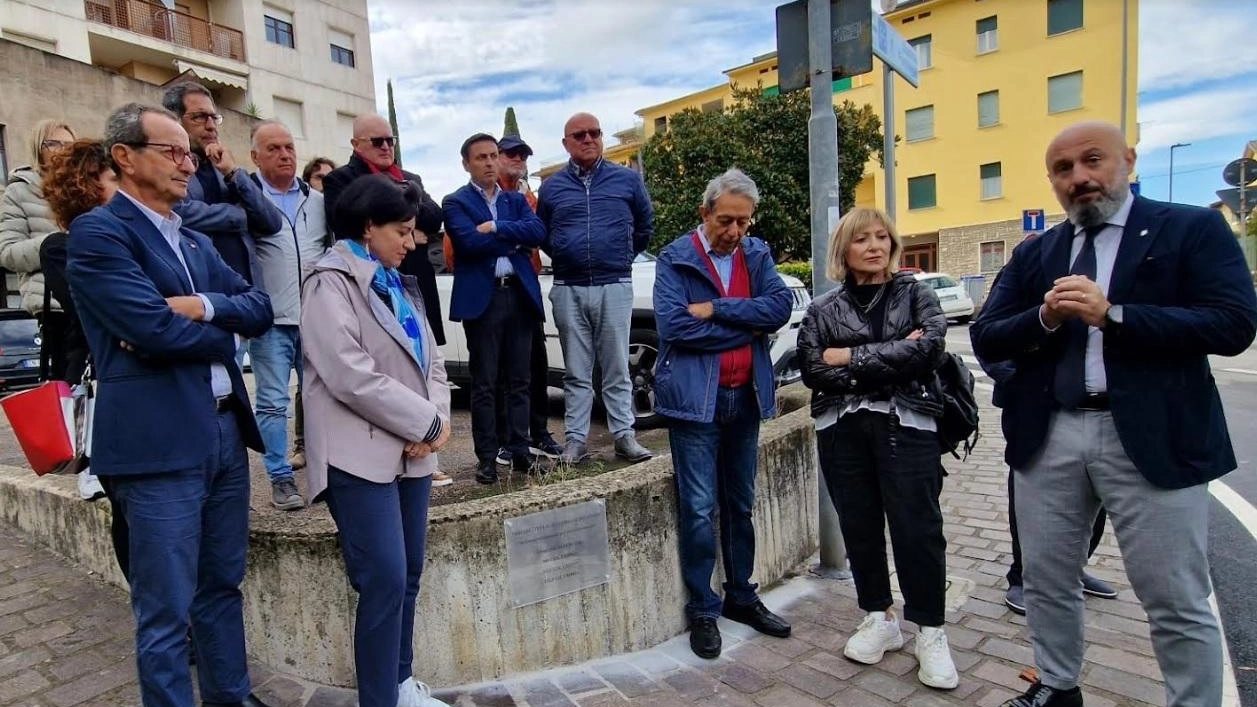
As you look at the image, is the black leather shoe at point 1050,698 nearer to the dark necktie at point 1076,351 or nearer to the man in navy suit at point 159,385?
the dark necktie at point 1076,351

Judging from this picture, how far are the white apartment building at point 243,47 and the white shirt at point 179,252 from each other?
19.8 m

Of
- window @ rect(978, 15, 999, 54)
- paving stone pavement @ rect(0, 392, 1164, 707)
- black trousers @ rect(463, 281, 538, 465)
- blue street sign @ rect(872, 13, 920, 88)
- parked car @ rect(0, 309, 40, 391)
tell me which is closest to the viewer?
paving stone pavement @ rect(0, 392, 1164, 707)

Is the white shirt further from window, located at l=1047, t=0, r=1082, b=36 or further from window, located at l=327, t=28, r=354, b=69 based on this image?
window, located at l=1047, t=0, r=1082, b=36

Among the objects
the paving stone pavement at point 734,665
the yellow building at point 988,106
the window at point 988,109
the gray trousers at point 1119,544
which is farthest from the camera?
the window at point 988,109

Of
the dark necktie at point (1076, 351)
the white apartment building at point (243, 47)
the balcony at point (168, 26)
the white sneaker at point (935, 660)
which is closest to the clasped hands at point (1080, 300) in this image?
the dark necktie at point (1076, 351)

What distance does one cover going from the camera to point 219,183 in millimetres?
3400

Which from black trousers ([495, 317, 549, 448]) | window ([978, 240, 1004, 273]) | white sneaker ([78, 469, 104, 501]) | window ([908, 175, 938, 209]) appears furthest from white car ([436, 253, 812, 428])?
window ([908, 175, 938, 209])

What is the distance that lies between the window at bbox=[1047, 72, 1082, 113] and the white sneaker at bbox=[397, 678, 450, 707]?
32523 mm

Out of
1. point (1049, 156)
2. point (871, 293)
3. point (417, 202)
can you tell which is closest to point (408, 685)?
point (417, 202)

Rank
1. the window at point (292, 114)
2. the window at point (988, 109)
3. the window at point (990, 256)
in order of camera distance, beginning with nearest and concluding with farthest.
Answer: the window at point (292, 114)
the window at point (990, 256)
the window at point (988, 109)

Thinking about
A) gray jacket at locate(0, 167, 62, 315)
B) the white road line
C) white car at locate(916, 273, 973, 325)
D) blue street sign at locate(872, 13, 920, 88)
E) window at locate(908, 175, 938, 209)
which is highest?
window at locate(908, 175, 938, 209)

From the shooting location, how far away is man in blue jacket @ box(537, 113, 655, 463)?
413 centimetres

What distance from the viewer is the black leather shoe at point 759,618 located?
334cm

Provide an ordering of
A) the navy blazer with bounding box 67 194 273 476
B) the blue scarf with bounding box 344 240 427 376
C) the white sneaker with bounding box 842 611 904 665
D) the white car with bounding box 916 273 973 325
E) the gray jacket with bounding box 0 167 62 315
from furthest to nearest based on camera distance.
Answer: the white car with bounding box 916 273 973 325, the gray jacket with bounding box 0 167 62 315, the white sneaker with bounding box 842 611 904 665, the blue scarf with bounding box 344 240 427 376, the navy blazer with bounding box 67 194 273 476
